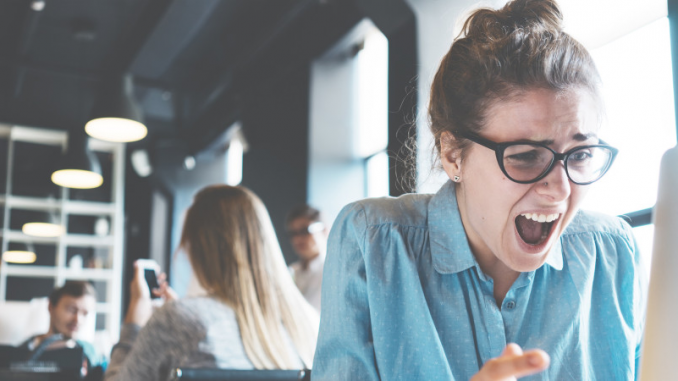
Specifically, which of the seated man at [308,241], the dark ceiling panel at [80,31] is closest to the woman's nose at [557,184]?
the seated man at [308,241]

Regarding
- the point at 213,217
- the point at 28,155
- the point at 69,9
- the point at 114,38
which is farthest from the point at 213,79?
the point at 213,217

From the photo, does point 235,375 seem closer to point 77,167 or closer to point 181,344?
point 181,344

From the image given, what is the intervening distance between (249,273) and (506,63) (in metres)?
1.16

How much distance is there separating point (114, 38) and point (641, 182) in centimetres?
552

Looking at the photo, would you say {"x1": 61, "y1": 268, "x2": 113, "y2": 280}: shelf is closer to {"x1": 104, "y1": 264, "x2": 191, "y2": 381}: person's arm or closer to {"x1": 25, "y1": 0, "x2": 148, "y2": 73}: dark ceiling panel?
{"x1": 25, "y1": 0, "x2": 148, "y2": 73}: dark ceiling panel

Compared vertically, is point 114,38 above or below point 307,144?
above

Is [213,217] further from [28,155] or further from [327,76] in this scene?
[28,155]

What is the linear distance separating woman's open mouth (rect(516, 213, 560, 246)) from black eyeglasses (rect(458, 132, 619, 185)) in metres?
0.07

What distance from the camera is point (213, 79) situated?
6930mm

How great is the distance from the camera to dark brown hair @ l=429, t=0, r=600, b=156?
39.5 inches

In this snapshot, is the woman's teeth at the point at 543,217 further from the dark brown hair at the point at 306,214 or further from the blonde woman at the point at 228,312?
the dark brown hair at the point at 306,214

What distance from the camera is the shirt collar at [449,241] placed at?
1.04 meters

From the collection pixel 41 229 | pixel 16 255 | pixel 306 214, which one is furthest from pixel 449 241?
pixel 16 255

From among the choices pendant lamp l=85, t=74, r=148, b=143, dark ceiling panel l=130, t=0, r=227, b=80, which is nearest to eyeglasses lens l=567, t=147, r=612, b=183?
dark ceiling panel l=130, t=0, r=227, b=80
